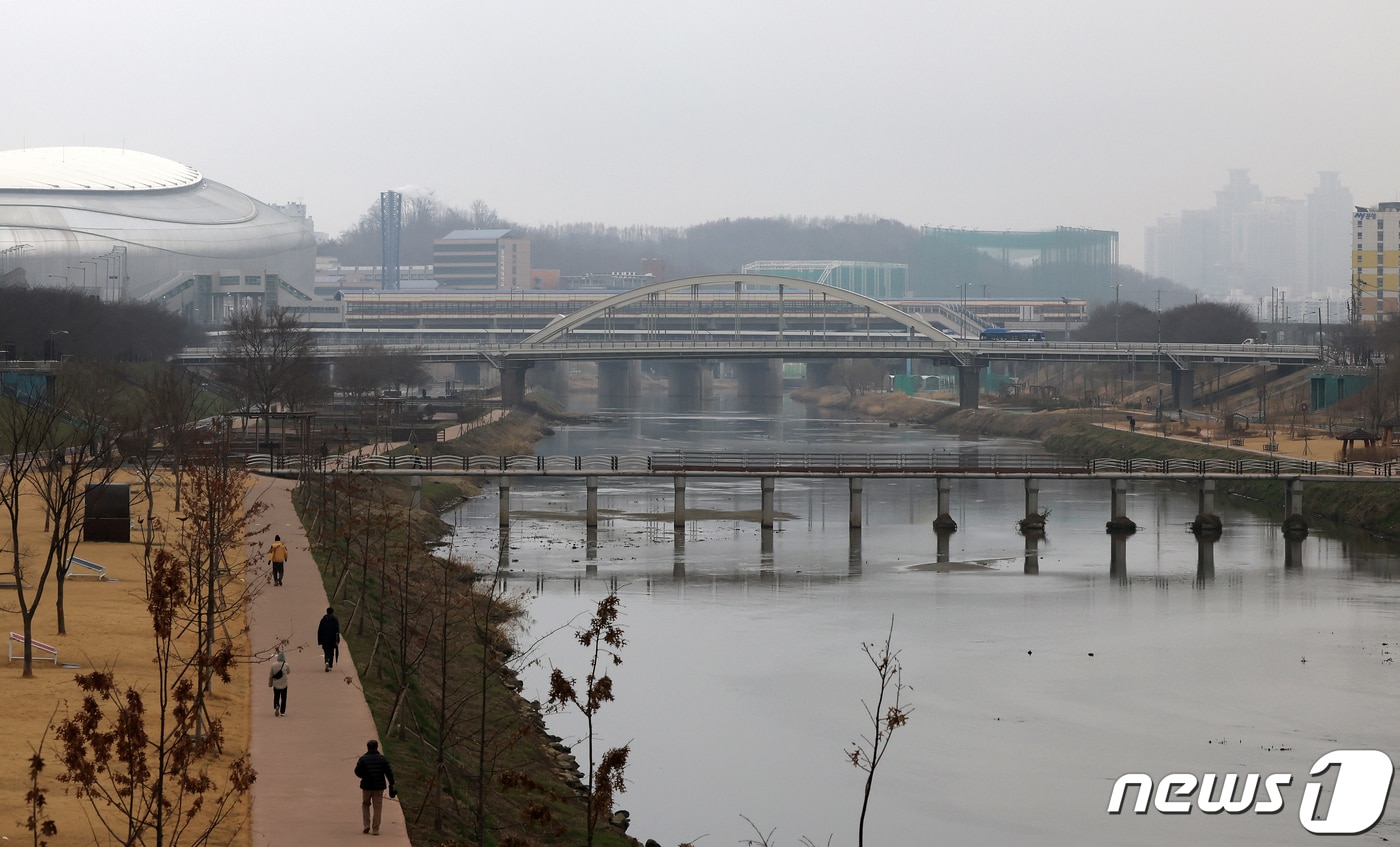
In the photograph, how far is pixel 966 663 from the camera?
35.9 metres

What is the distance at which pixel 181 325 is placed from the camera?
13250 cm

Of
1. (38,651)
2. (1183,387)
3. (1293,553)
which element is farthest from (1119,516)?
(1183,387)

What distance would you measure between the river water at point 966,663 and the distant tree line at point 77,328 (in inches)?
1506

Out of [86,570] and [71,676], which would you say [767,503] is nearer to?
[86,570]

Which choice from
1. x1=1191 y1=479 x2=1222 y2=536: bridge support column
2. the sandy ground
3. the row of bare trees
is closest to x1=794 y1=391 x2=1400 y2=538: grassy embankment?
x1=1191 y1=479 x2=1222 y2=536: bridge support column

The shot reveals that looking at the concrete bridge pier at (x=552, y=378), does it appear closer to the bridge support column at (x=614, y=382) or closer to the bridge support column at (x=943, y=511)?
the bridge support column at (x=614, y=382)

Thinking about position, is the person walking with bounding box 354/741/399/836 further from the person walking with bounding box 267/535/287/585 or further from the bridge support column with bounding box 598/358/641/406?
the bridge support column with bounding box 598/358/641/406

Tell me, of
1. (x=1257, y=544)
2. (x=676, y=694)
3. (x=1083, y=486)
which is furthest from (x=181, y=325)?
(x=676, y=694)

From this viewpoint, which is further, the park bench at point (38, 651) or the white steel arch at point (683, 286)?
the white steel arch at point (683, 286)

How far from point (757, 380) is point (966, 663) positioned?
474 feet

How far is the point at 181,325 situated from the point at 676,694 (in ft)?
355

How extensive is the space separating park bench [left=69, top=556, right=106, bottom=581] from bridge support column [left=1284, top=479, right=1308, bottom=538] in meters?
37.7

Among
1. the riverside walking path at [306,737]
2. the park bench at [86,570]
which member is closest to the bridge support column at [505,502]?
the park bench at [86,570]

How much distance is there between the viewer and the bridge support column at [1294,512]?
2220 inches
